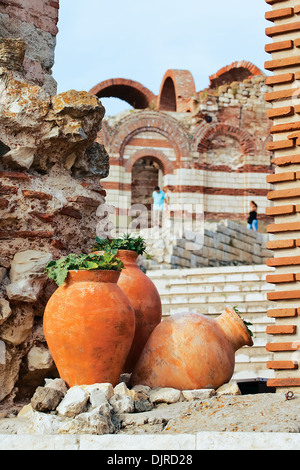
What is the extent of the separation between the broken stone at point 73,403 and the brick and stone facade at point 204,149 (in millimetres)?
16821

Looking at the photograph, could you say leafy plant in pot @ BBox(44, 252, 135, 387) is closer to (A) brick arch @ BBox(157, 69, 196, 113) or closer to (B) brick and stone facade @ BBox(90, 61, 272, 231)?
(B) brick and stone facade @ BBox(90, 61, 272, 231)

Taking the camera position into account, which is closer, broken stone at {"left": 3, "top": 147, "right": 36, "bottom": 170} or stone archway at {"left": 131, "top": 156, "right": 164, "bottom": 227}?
broken stone at {"left": 3, "top": 147, "right": 36, "bottom": 170}

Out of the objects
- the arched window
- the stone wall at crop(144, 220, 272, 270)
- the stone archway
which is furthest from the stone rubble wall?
the arched window

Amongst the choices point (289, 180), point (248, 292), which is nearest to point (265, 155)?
point (248, 292)

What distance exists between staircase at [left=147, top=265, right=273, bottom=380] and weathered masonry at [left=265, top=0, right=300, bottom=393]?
361 cm

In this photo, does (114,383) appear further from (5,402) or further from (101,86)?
(101,86)

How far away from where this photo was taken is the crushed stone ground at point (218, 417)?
3154 mm

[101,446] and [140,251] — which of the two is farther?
[140,251]

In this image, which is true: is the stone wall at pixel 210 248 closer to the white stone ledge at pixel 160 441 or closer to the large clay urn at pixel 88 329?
the large clay urn at pixel 88 329

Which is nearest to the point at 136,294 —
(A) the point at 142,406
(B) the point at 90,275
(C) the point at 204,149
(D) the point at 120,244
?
(D) the point at 120,244

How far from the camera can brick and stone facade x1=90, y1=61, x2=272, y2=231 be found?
20.8 meters

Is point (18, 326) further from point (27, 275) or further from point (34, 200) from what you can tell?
point (34, 200)

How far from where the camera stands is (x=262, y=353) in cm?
827
